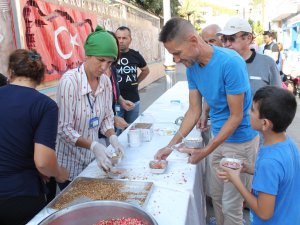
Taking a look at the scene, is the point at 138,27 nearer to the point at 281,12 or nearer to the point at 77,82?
the point at 77,82

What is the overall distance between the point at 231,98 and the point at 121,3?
829cm

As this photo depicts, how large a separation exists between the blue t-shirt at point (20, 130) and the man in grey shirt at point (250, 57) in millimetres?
1820

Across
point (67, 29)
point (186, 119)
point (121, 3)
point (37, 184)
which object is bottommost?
point (37, 184)

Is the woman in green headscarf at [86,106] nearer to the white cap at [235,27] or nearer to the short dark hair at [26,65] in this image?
the short dark hair at [26,65]

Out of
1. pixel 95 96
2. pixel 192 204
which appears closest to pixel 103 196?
pixel 192 204

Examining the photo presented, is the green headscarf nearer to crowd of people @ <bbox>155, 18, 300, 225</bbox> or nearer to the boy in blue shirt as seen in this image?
crowd of people @ <bbox>155, 18, 300, 225</bbox>

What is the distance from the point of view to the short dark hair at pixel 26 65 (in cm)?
153

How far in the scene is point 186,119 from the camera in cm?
238

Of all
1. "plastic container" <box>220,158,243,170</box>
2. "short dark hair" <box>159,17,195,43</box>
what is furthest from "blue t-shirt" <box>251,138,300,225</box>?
"short dark hair" <box>159,17,195,43</box>

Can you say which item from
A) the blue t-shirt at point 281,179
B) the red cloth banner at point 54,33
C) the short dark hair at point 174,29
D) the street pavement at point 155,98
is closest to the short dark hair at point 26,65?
the short dark hair at point 174,29

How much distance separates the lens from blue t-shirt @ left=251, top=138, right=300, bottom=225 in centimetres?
136

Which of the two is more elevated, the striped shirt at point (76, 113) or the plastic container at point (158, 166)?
the striped shirt at point (76, 113)

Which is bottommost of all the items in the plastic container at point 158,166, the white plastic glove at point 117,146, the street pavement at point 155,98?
the street pavement at point 155,98

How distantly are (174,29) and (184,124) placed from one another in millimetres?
799
